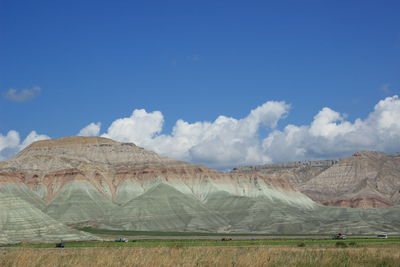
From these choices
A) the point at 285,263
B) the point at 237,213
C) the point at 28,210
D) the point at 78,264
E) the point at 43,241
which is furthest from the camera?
the point at 237,213

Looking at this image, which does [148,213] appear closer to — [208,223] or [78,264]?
[208,223]

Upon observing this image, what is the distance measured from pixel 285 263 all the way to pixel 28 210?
10394 cm

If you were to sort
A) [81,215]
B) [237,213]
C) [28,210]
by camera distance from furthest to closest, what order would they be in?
[237,213], [81,215], [28,210]

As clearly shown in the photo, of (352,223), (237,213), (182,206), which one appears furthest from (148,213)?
(352,223)

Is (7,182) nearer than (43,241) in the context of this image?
No

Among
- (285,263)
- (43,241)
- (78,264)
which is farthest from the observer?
(43,241)

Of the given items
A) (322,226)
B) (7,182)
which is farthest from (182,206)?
(7,182)

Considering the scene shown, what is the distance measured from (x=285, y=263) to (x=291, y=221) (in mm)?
165615

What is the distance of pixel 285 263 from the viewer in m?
25.6

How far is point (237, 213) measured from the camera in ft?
654

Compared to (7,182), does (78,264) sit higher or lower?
lower

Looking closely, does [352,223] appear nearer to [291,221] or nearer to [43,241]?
[291,221]

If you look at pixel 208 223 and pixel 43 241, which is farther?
pixel 208 223

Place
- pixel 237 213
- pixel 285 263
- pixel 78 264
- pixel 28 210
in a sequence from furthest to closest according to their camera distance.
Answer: pixel 237 213 < pixel 28 210 < pixel 285 263 < pixel 78 264
